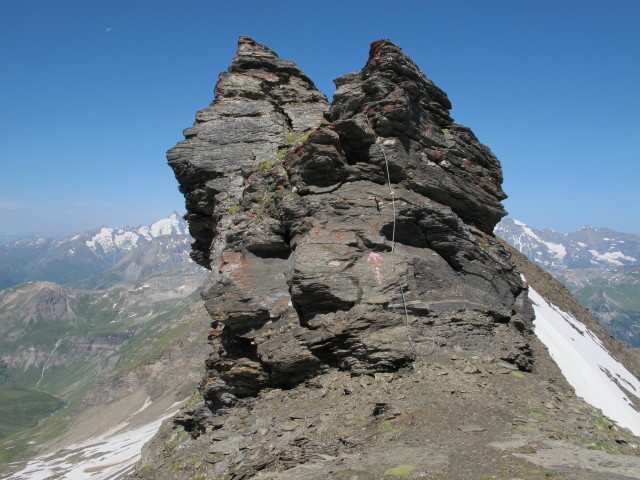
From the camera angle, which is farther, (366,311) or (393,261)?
(393,261)

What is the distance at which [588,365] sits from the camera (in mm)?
34656

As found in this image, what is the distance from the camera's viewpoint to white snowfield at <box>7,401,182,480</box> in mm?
138075

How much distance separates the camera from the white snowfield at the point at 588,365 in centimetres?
2973

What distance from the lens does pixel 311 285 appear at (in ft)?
56.3

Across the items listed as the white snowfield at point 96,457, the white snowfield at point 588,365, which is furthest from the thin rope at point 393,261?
the white snowfield at point 96,457

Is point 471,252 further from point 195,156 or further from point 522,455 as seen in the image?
point 195,156

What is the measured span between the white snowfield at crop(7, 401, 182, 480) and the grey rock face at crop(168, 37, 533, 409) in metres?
129

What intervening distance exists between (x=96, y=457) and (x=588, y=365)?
17736cm

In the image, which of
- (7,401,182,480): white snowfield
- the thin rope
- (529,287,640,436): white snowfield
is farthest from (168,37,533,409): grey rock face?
(7,401,182,480): white snowfield

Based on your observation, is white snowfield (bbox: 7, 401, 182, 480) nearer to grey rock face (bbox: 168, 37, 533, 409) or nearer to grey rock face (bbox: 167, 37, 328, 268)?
grey rock face (bbox: 167, 37, 328, 268)

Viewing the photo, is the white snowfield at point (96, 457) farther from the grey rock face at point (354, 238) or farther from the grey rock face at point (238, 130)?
the grey rock face at point (354, 238)

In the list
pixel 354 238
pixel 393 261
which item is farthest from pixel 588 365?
pixel 354 238

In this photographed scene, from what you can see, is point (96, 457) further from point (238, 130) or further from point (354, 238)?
point (354, 238)

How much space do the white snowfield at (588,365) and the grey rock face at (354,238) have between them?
13.2 meters
